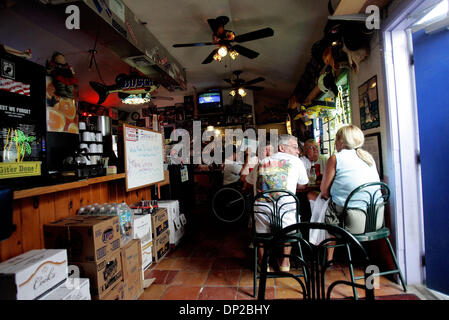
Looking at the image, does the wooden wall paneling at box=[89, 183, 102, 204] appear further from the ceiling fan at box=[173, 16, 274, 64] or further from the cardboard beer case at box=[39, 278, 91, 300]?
the ceiling fan at box=[173, 16, 274, 64]

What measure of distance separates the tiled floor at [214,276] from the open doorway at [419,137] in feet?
1.33

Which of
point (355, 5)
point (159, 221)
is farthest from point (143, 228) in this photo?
point (355, 5)

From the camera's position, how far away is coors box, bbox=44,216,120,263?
1.69 metres

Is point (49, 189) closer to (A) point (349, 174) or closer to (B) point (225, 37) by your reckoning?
(A) point (349, 174)

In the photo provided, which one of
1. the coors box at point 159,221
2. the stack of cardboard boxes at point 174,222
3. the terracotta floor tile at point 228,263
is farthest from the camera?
the stack of cardboard boxes at point 174,222

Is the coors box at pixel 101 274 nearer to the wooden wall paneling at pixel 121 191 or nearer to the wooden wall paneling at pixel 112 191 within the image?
the wooden wall paneling at pixel 112 191

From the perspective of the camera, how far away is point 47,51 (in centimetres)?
415

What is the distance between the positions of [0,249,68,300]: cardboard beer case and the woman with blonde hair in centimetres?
214

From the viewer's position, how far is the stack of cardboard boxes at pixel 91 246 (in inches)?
66.5

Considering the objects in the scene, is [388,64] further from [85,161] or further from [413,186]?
[85,161]

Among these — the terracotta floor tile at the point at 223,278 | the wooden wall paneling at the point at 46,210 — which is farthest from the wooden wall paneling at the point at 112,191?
the terracotta floor tile at the point at 223,278

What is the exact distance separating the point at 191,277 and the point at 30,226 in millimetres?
1573

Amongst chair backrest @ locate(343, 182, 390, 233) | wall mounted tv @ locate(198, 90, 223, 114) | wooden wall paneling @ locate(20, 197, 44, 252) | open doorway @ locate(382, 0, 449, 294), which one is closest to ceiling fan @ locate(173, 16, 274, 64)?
open doorway @ locate(382, 0, 449, 294)
